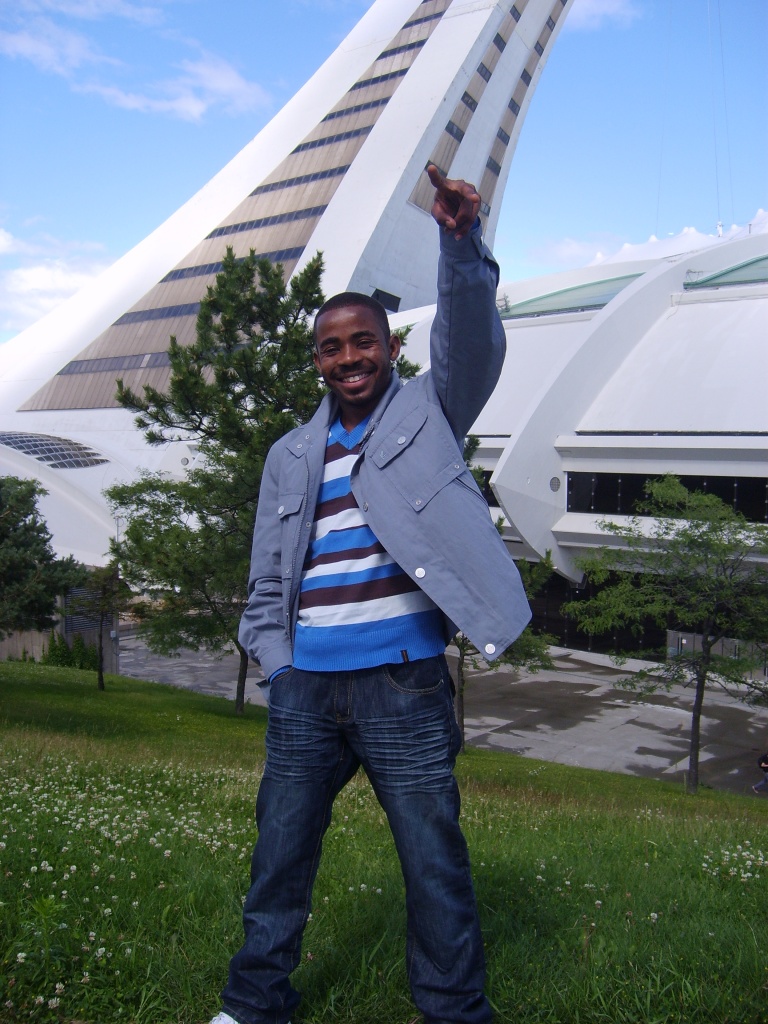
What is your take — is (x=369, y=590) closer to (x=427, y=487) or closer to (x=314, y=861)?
(x=427, y=487)

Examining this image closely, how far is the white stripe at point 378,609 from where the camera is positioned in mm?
2303

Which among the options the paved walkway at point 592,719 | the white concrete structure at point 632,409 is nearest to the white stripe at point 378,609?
the paved walkway at point 592,719

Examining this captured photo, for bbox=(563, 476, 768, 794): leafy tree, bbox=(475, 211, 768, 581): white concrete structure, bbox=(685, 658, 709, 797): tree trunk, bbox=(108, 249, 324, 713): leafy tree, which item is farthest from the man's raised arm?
bbox=(475, 211, 768, 581): white concrete structure

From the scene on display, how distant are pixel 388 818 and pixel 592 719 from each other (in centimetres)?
1731

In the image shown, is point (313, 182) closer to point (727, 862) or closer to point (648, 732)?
point (648, 732)

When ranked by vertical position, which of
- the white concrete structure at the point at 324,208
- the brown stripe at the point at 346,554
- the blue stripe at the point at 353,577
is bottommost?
the blue stripe at the point at 353,577

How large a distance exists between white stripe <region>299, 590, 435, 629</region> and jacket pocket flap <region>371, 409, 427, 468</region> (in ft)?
1.24

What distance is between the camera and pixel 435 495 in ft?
7.49

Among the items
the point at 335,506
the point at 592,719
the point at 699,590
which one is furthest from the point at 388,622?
the point at 592,719

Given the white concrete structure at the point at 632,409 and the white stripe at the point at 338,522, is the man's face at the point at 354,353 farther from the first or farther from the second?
the white concrete structure at the point at 632,409

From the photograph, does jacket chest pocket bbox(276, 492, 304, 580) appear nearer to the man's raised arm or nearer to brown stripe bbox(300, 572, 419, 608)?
brown stripe bbox(300, 572, 419, 608)

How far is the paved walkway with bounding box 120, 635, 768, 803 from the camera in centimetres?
1553

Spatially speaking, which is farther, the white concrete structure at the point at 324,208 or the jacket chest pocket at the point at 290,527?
the white concrete structure at the point at 324,208

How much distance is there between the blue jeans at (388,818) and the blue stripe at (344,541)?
1.15ft
